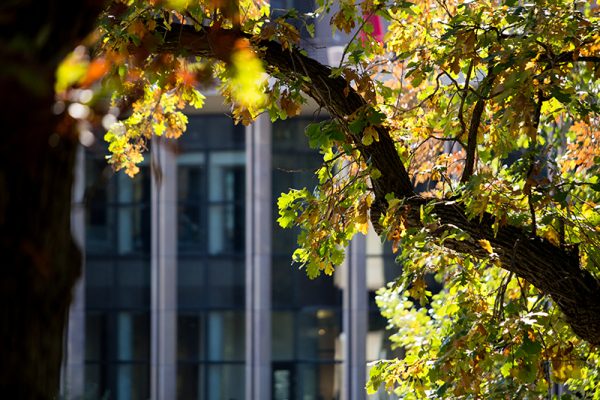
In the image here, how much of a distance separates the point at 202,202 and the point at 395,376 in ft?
52.1

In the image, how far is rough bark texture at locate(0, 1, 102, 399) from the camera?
7.55ft

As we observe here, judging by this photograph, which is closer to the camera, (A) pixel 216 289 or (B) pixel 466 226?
(B) pixel 466 226

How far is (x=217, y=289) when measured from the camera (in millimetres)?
23172

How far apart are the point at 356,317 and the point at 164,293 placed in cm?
405

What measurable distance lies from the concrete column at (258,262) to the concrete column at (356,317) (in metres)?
1.68

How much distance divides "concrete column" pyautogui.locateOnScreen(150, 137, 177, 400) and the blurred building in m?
0.03

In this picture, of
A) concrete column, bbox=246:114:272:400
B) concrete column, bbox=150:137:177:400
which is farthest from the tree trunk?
concrete column, bbox=150:137:177:400

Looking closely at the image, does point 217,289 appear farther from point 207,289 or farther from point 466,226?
point 466,226

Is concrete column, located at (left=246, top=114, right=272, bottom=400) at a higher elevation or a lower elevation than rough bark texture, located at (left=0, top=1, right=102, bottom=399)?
higher

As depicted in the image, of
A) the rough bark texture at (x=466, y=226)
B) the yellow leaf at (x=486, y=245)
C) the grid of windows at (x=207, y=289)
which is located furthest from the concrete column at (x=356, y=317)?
the yellow leaf at (x=486, y=245)

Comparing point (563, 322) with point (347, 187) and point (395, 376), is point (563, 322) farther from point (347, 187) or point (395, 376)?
point (347, 187)

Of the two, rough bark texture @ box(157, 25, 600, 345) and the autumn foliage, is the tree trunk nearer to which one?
the autumn foliage

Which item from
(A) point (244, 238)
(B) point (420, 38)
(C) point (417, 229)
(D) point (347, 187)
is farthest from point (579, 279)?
(A) point (244, 238)

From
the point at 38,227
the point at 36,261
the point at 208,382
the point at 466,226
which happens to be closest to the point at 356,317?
the point at 208,382
